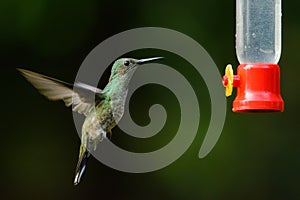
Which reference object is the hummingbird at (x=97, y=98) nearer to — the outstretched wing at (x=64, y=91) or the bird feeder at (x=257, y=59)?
the outstretched wing at (x=64, y=91)

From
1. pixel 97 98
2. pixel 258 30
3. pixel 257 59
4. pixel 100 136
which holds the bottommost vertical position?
pixel 100 136

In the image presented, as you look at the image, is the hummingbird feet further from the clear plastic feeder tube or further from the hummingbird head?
the clear plastic feeder tube

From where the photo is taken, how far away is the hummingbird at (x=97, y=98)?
3.28m

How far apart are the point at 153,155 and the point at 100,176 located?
1.63 ft

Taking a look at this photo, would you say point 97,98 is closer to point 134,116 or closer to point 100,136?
point 100,136

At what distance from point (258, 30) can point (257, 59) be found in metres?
0.22

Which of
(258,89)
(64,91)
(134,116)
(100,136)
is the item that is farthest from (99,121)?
(134,116)

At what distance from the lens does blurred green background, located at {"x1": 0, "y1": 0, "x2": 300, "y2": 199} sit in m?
6.26

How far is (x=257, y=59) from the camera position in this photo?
3637 millimetres

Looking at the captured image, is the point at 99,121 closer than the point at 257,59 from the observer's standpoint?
Yes

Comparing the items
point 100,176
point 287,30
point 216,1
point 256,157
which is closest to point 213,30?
point 216,1

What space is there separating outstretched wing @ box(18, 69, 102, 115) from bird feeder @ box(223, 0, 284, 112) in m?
0.65

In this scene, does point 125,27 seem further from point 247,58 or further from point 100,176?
point 247,58

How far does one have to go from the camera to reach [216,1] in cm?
635
